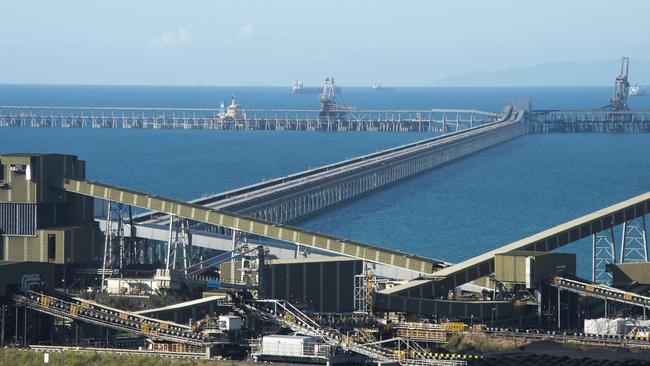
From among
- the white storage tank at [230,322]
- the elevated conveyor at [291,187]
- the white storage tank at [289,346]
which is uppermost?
the white storage tank at [230,322]

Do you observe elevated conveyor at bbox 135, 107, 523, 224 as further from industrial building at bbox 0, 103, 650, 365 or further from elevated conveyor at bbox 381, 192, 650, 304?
elevated conveyor at bbox 381, 192, 650, 304

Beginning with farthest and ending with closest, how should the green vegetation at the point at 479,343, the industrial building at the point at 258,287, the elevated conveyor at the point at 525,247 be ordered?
the elevated conveyor at the point at 525,247
the green vegetation at the point at 479,343
the industrial building at the point at 258,287

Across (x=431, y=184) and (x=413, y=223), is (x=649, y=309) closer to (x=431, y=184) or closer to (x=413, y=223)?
(x=413, y=223)

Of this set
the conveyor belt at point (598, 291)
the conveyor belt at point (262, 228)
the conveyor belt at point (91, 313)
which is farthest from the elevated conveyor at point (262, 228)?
the conveyor belt at point (91, 313)

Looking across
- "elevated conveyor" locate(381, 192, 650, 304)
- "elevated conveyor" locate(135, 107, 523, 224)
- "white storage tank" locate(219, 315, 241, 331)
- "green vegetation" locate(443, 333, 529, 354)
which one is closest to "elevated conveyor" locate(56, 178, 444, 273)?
"elevated conveyor" locate(381, 192, 650, 304)

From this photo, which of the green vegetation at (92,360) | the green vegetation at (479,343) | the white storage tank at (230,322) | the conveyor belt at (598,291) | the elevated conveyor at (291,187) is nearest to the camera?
the green vegetation at (92,360)

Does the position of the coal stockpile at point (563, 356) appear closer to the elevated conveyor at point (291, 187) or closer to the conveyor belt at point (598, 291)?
the conveyor belt at point (598, 291)

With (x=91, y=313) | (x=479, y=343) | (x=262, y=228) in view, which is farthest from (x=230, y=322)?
(x=262, y=228)
